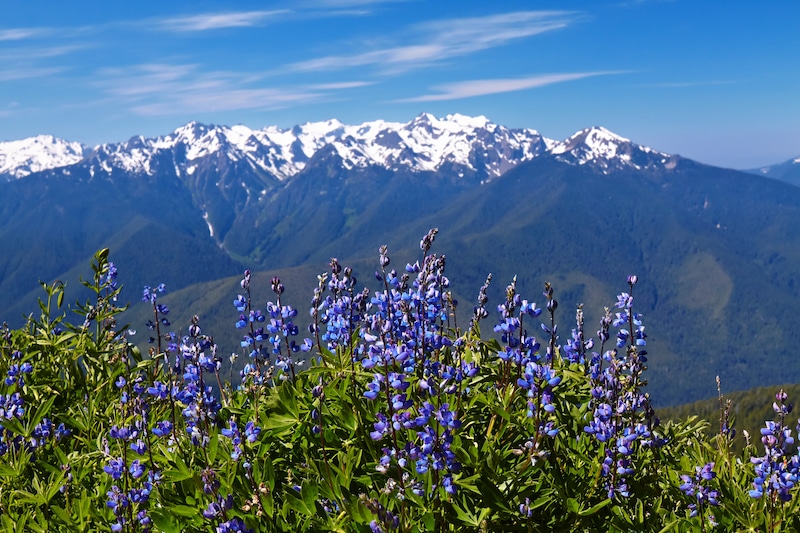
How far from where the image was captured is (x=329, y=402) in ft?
15.5

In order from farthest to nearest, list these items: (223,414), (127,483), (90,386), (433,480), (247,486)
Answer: (90,386) < (223,414) < (127,483) < (247,486) < (433,480)

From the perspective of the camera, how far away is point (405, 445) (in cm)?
389

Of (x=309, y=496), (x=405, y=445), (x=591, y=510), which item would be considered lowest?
(x=591, y=510)

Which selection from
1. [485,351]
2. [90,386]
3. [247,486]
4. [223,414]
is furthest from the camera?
[90,386]

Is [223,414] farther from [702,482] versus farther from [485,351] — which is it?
[702,482]

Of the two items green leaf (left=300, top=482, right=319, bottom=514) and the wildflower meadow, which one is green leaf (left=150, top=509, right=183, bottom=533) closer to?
the wildflower meadow

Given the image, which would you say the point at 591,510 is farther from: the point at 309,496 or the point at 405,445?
the point at 309,496

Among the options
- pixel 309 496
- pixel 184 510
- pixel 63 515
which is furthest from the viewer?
pixel 63 515

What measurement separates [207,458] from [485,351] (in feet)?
7.68

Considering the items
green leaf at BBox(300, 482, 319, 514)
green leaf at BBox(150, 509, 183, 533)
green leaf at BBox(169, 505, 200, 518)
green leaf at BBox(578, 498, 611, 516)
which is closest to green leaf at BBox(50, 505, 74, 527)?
green leaf at BBox(150, 509, 183, 533)

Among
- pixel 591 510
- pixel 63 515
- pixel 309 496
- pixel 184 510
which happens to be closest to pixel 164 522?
pixel 184 510

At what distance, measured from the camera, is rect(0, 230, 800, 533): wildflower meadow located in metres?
3.80

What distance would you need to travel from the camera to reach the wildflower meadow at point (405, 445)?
3.80m

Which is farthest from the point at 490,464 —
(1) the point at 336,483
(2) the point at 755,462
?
(2) the point at 755,462
